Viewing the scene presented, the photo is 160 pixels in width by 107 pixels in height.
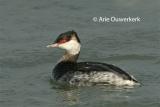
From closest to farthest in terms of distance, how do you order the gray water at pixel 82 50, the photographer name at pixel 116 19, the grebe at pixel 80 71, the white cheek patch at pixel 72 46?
the gray water at pixel 82 50 → the grebe at pixel 80 71 → the white cheek patch at pixel 72 46 → the photographer name at pixel 116 19

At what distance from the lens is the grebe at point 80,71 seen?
12.9 meters

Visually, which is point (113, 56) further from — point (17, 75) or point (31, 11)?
point (31, 11)

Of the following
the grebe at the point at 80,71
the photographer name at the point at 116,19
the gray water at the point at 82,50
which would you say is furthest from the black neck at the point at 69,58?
the photographer name at the point at 116,19

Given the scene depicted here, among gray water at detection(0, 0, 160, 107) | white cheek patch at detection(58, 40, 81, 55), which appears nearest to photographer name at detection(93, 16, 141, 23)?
gray water at detection(0, 0, 160, 107)

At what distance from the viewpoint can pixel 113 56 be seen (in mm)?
14719

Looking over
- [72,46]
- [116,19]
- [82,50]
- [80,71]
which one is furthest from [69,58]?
[116,19]

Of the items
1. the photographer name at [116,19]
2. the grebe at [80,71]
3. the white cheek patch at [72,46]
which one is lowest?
the grebe at [80,71]

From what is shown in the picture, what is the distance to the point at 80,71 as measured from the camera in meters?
13.3

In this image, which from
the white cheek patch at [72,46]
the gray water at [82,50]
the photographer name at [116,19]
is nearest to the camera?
the gray water at [82,50]

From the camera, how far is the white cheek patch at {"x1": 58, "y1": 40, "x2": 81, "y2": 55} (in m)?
14.1

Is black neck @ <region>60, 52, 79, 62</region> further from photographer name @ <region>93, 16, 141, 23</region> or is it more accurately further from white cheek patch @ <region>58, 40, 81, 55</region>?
photographer name @ <region>93, 16, 141, 23</region>

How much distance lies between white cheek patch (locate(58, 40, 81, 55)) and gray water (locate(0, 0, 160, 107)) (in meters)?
0.50

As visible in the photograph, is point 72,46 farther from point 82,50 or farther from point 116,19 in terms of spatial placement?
point 116,19

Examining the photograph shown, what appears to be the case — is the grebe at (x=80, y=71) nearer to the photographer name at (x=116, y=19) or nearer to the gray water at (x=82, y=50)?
the gray water at (x=82, y=50)
